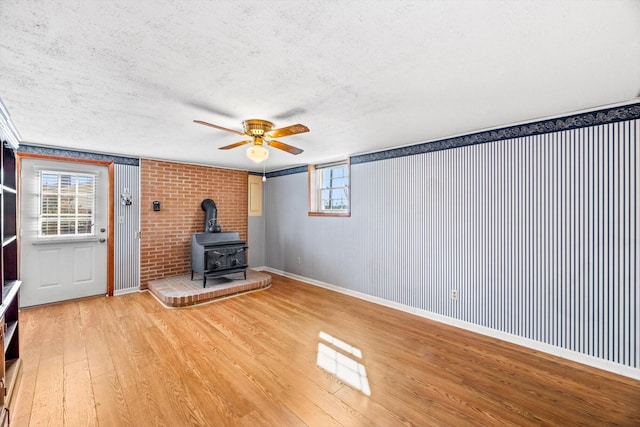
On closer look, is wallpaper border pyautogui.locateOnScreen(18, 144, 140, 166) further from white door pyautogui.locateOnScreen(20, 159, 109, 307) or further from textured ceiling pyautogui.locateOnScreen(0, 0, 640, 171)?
textured ceiling pyautogui.locateOnScreen(0, 0, 640, 171)

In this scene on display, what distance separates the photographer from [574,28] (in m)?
1.33

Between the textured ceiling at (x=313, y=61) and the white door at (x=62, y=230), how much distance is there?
56.0 inches

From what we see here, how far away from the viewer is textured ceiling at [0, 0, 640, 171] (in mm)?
1226

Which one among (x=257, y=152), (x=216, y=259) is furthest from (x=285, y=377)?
(x=216, y=259)

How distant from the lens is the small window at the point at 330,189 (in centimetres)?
470

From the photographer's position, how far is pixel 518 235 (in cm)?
284

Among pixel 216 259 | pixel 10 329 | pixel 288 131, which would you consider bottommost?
pixel 10 329

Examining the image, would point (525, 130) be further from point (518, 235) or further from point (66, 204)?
point (66, 204)

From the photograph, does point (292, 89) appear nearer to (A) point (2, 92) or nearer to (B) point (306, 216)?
(A) point (2, 92)

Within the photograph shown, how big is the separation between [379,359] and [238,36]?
106 inches

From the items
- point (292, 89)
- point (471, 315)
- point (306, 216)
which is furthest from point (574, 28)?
point (306, 216)

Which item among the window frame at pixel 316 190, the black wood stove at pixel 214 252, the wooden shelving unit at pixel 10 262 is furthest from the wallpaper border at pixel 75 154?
the window frame at pixel 316 190

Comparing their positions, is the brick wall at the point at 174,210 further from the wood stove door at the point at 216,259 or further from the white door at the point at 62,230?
the wood stove door at the point at 216,259

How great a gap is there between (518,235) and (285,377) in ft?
8.72
